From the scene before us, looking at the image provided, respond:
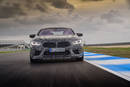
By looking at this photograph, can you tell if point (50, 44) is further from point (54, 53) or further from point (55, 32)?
point (55, 32)

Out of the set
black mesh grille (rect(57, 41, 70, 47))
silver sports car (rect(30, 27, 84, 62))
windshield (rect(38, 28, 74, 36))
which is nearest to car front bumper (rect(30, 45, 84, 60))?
silver sports car (rect(30, 27, 84, 62))

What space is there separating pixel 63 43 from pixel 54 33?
1395mm

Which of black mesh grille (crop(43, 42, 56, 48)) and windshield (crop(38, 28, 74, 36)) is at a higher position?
windshield (crop(38, 28, 74, 36))

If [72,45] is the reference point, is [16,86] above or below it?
below

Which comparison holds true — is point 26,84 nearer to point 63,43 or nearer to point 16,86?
point 16,86

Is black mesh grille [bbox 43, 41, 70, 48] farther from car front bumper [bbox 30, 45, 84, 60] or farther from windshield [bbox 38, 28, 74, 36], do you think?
windshield [bbox 38, 28, 74, 36]

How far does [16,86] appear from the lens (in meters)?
3.85

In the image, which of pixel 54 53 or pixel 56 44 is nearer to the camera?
pixel 54 53

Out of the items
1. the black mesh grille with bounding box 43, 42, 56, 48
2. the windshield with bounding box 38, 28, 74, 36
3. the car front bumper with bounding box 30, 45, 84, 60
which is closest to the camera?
the car front bumper with bounding box 30, 45, 84, 60

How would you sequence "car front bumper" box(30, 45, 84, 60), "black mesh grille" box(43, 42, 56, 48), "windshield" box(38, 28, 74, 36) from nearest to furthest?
"car front bumper" box(30, 45, 84, 60) → "black mesh grille" box(43, 42, 56, 48) → "windshield" box(38, 28, 74, 36)

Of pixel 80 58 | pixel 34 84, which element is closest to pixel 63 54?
pixel 80 58

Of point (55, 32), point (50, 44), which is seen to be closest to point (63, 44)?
point (50, 44)

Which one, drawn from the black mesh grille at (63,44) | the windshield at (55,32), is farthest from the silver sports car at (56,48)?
the windshield at (55,32)

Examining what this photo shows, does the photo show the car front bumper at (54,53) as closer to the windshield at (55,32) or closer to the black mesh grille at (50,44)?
the black mesh grille at (50,44)
